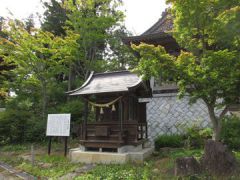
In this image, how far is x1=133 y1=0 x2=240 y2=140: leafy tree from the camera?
18.9 ft

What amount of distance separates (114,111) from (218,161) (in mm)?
4776

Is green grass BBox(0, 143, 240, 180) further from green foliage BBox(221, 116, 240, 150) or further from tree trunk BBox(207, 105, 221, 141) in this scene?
tree trunk BBox(207, 105, 221, 141)

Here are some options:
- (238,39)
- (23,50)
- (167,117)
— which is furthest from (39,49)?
(238,39)

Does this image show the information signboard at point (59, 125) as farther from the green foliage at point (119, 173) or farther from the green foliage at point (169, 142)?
the green foliage at point (169, 142)

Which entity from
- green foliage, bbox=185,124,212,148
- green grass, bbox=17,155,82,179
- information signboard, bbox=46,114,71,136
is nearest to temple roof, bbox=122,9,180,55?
green foliage, bbox=185,124,212,148

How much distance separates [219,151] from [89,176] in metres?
3.57

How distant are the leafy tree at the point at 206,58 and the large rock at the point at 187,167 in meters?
1.20

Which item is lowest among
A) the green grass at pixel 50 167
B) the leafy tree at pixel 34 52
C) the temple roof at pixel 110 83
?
the green grass at pixel 50 167

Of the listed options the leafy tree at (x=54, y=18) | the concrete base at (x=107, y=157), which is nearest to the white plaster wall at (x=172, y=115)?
the concrete base at (x=107, y=157)

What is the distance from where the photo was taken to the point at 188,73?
604cm

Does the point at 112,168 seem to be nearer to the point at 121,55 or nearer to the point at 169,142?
the point at 169,142

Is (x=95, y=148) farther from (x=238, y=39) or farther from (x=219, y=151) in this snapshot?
(x=238, y=39)

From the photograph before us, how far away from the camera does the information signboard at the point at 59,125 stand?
9.31 metres

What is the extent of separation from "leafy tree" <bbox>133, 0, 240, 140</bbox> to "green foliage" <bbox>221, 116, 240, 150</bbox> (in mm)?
2754
